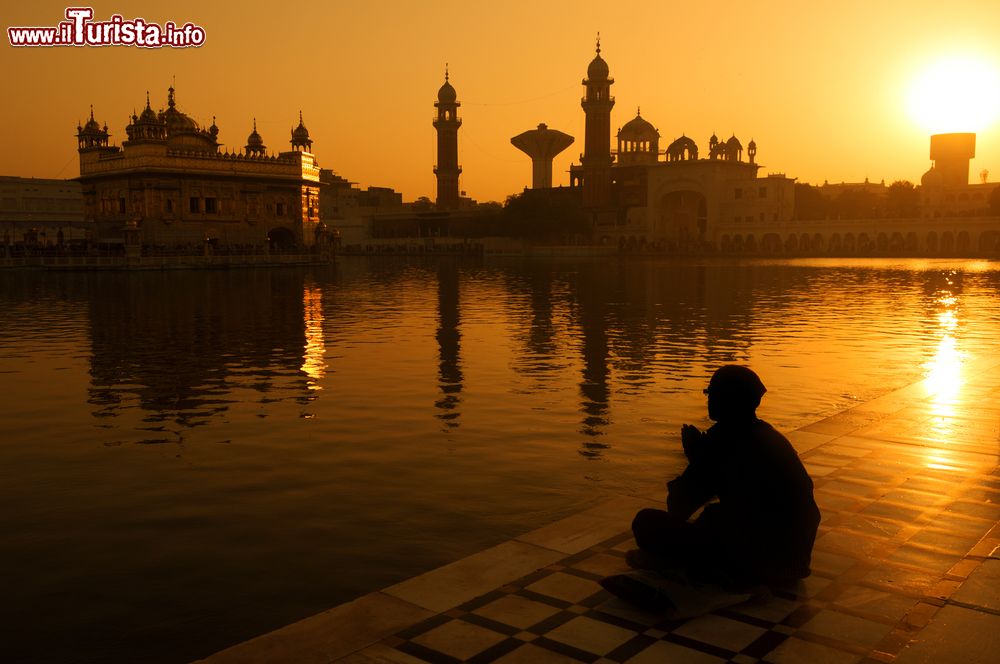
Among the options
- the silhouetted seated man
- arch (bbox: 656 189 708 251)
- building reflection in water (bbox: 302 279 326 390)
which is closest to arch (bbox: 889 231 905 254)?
arch (bbox: 656 189 708 251)

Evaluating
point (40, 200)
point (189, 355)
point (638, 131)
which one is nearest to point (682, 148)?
point (638, 131)

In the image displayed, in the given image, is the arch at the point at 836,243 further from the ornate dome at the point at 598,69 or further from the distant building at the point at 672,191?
the ornate dome at the point at 598,69

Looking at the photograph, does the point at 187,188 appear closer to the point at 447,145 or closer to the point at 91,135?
the point at 91,135

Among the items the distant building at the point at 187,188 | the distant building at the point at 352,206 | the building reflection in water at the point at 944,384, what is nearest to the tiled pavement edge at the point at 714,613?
the building reflection in water at the point at 944,384

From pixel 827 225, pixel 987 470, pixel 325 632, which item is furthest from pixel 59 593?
pixel 827 225

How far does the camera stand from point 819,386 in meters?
11.0

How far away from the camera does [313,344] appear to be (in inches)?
623

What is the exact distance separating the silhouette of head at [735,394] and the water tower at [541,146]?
125570 mm

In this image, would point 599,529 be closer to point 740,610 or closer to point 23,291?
point 740,610

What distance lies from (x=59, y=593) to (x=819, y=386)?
29.1 feet

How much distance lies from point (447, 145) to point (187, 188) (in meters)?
50.0

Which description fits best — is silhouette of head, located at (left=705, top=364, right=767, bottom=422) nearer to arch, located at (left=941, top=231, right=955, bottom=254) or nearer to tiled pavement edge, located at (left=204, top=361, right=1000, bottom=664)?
tiled pavement edge, located at (left=204, top=361, right=1000, bottom=664)

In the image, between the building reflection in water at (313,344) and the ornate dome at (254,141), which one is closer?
the building reflection in water at (313,344)

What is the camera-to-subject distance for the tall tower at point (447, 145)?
108 meters
